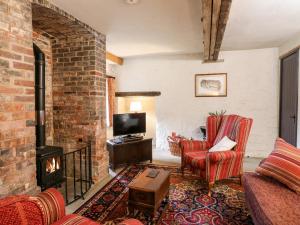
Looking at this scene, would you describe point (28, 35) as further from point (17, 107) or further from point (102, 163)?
point (102, 163)

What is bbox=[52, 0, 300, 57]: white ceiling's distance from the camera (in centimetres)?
234

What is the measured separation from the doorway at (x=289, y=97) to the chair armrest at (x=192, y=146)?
1.59 metres

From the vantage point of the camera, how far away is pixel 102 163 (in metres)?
3.29

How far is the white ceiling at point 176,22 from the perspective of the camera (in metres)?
2.34

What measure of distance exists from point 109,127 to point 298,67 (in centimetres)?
400

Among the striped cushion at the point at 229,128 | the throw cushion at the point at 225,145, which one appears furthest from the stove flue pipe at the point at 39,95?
the striped cushion at the point at 229,128

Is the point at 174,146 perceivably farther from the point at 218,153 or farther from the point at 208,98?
the point at 218,153

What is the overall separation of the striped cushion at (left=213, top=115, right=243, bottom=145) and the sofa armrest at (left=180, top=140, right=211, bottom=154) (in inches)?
7.2

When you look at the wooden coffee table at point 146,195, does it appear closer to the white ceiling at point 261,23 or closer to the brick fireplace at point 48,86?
the brick fireplace at point 48,86

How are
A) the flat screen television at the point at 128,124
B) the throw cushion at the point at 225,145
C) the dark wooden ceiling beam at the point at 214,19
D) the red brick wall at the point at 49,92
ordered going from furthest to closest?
the flat screen television at the point at 128,124 → the red brick wall at the point at 49,92 → the throw cushion at the point at 225,145 → the dark wooden ceiling beam at the point at 214,19

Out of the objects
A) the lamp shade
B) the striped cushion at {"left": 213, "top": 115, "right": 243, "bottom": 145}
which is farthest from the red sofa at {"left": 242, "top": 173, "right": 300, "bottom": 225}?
the lamp shade

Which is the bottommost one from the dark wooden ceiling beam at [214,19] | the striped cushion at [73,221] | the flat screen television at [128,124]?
the striped cushion at [73,221]

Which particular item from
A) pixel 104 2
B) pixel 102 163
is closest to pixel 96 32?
pixel 104 2

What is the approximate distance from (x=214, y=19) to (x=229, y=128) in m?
1.66
